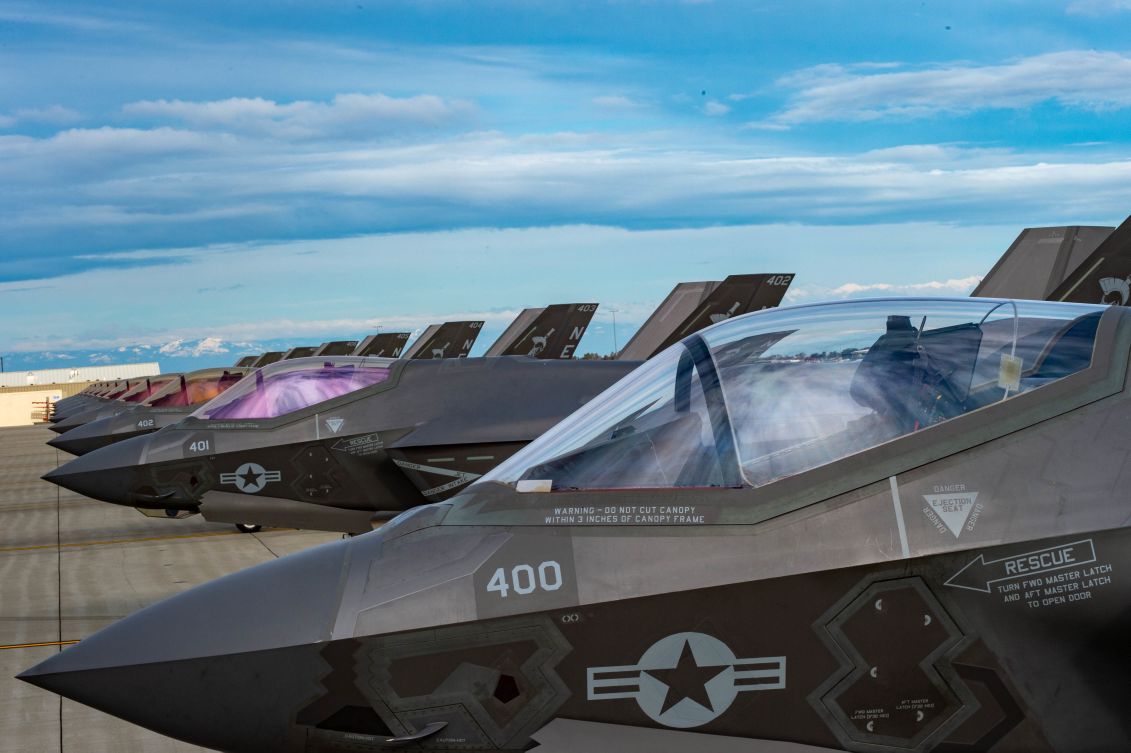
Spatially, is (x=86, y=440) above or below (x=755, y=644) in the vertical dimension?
below

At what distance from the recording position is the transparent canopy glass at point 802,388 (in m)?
3.52

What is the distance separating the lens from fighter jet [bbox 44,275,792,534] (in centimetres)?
1244

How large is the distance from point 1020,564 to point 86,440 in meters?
23.5

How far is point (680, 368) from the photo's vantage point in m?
3.95

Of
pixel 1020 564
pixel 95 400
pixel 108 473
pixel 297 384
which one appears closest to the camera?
pixel 1020 564

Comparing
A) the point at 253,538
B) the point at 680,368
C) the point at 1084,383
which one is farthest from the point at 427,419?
the point at 1084,383

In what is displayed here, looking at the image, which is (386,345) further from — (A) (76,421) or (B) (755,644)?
(B) (755,644)

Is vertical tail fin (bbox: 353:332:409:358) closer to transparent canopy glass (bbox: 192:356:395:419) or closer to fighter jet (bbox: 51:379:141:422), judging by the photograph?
fighter jet (bbox: 51:379:141:422)

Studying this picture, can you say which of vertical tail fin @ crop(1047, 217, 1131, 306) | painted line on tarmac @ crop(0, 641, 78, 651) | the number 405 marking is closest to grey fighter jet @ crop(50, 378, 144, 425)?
painted line on tarmac @ crop(0, 641, 78, 651)

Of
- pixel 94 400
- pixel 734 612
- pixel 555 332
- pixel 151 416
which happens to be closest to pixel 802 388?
pixel 734 612

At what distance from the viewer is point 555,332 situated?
1129 inches

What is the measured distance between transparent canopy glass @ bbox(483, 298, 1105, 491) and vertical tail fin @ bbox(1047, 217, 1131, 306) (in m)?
10.7

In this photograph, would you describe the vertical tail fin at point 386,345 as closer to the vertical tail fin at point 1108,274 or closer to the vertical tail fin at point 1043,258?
the vertical tail fin at point 1043,258

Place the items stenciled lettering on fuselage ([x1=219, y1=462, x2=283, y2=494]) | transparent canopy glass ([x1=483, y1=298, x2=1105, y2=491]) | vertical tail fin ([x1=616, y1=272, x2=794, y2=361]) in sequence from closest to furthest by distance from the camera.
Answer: transparent canopy glass ([x1=483, y1=298, x2=1105, y2=491])
stenciled lettering on fuselage ([x1=219, y1=462, x2=283, y2=494])
vertical tail fin ([x1=616, y1=272, x2=794, y2=361])
